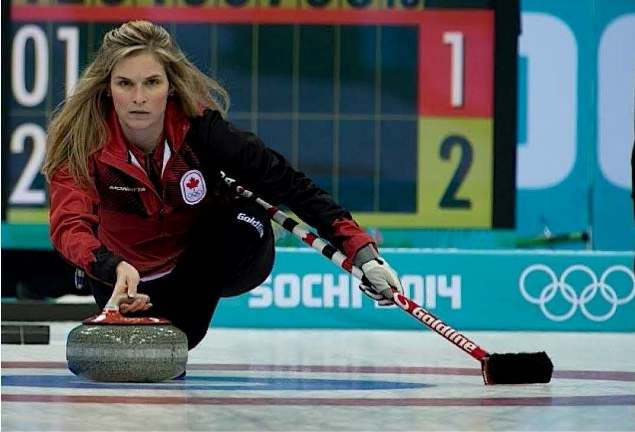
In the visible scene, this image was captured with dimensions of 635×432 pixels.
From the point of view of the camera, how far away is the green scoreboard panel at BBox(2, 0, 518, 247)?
22.1ft

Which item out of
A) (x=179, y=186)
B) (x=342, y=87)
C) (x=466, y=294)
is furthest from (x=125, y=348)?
(x=466, y=294)

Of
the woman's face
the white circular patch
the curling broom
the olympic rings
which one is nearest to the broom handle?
the curling broom

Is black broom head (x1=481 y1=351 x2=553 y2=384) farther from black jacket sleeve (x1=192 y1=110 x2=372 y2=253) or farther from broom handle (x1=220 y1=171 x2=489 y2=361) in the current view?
black jacket sleeve (x1=192 y1=110 x2=372 y2=253)

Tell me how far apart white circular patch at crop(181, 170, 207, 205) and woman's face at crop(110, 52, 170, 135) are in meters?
0.14

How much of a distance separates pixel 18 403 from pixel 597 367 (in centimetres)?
200

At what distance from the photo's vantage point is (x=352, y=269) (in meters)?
3.70

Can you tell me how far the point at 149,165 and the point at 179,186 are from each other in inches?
3.5

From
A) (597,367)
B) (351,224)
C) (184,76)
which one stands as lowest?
(597,367)

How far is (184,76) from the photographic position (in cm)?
379

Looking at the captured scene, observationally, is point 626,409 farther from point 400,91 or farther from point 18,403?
point 400,91

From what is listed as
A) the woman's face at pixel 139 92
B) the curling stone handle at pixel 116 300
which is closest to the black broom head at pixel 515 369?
the curling stone handle at pixel 116 300

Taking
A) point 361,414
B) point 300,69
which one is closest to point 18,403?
point 361,414

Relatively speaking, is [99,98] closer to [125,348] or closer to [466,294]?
[125,348]

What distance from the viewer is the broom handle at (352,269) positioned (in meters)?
3.71
